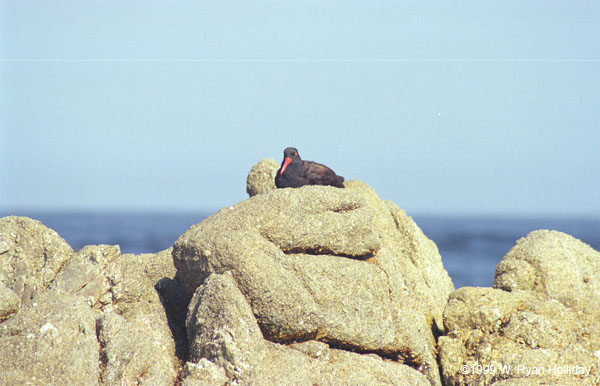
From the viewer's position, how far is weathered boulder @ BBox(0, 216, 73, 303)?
8.66 meters

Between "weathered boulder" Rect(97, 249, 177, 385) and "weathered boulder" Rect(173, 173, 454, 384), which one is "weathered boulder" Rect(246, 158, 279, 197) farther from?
"weathered boulder" Rect(97, 249, 177, 385)

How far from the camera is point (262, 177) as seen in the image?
40.4 feet

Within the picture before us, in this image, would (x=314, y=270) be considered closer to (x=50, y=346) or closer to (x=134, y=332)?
(x=134, y=332)

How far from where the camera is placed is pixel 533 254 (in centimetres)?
1088

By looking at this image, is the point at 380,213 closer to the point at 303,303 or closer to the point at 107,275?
the point at 303,303

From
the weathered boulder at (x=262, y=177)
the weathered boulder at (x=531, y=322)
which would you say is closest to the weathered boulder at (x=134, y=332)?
the weathered boulder at (x=262, y=177)

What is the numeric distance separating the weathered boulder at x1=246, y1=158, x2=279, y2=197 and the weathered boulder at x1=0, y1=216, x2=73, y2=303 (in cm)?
392

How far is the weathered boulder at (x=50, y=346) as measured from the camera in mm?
6867

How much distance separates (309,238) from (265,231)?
0.57 metres

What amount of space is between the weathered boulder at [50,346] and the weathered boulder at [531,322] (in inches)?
185

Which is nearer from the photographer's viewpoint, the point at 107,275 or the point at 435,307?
the point at 107,275

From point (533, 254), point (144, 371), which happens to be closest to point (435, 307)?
point (533, 254)

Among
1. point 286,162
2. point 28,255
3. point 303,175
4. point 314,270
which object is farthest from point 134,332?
point 286,162

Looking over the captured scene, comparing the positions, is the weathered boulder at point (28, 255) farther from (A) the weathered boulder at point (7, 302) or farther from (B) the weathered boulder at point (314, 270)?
(B) the weathered boulder at point (314, 270)
